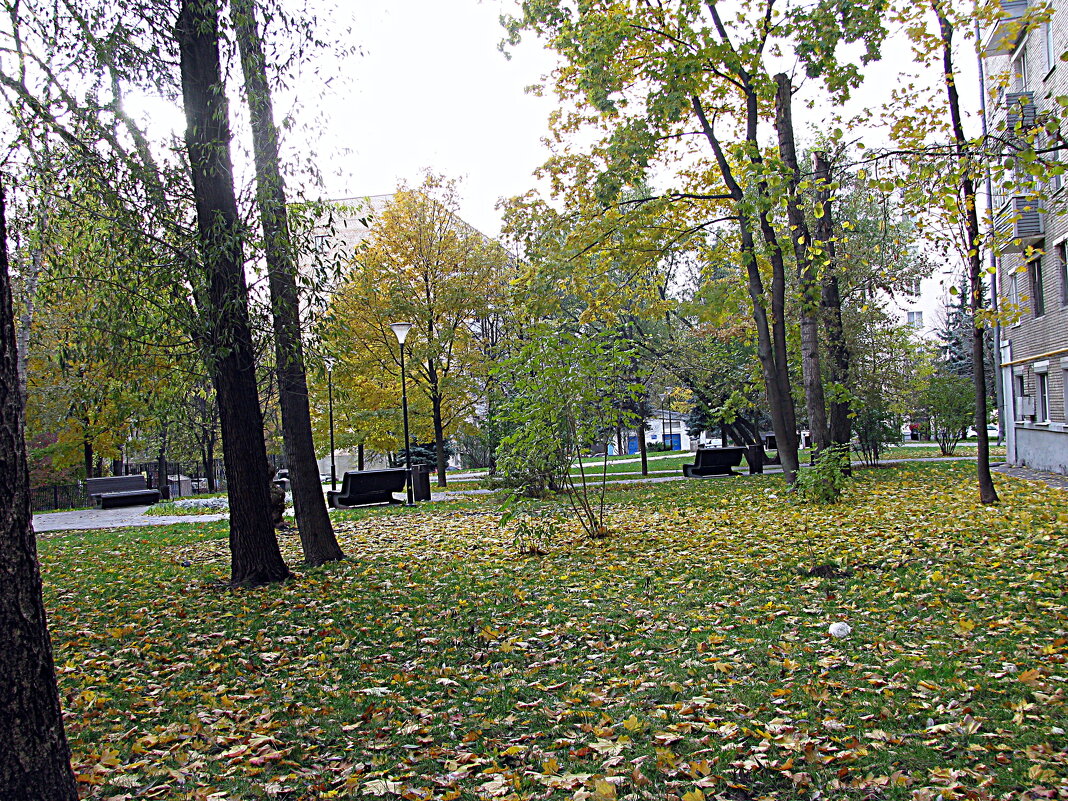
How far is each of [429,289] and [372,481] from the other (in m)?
8.46

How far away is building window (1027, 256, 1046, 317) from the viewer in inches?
795

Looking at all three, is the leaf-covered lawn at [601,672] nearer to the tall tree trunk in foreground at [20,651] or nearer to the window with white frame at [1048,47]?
the tall tree trunk in foreground at [20,651]

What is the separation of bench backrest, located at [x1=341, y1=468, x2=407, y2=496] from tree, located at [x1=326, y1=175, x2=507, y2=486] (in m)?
5.95

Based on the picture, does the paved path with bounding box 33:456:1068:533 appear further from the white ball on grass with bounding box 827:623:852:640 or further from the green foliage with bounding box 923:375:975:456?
the white ball on grass with bounding box 827:623:852:640

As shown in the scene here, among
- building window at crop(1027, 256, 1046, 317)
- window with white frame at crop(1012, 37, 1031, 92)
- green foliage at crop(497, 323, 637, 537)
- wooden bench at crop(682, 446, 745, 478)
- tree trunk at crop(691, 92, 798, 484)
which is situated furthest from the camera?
wooden bench at crop(682, 446, 745, 478)

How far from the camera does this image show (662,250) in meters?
14.5

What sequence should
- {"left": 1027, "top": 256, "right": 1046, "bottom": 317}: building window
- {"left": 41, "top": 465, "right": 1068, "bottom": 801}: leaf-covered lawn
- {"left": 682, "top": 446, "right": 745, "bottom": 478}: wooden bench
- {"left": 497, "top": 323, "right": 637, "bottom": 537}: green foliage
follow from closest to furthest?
{"left": 41, "top": 465, "right": 1068, "bottom": 801}: leaf-covered lawn → {"left": 497, "top": 323, "right": 637, "bottom": 537}: green foliage → {"left": 1027, "top": 256, "right": 1046, "bottom": 317}: building window → {"left": 682, "top": 446, "right": 745, "bottom": 478}: wooden bench

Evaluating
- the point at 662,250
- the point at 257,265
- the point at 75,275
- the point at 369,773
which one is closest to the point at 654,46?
the point at 662,250

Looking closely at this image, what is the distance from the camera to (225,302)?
7.62 m

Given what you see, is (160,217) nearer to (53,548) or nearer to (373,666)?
(373,666)

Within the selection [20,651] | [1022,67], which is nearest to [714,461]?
[1022,67]

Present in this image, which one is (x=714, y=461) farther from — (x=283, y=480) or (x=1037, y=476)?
(x=283, y=480)

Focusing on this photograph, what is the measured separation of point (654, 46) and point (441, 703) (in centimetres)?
1203

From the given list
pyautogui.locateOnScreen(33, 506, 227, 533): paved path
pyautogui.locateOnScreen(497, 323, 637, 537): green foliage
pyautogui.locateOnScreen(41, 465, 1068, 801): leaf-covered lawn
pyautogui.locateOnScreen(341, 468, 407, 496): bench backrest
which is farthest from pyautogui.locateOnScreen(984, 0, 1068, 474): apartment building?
pyautogui.locateOnScreen(33, 506, 227, 533): paved path
